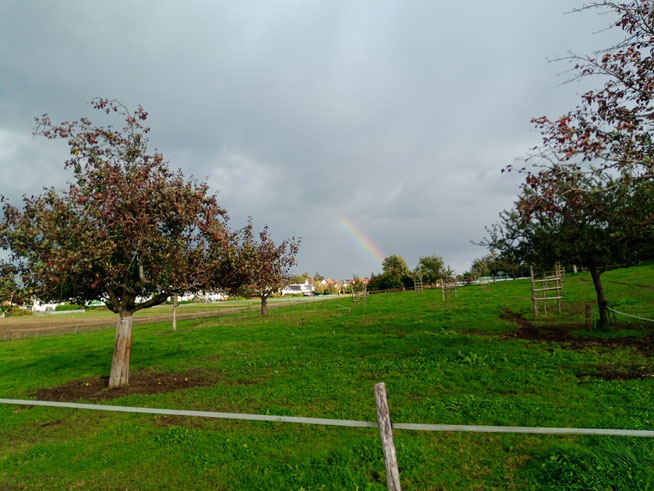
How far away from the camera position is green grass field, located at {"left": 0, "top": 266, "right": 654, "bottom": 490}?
18.5 feet

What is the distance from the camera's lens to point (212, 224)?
1242cm

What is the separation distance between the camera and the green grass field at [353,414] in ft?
18.5

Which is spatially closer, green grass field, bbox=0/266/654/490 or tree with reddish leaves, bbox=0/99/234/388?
green grass field, bbox=0/266/654/490

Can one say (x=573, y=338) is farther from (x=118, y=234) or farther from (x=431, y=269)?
(x=431, y=269)

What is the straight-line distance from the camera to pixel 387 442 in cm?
420

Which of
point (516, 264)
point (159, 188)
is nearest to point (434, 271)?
point (516, 264)

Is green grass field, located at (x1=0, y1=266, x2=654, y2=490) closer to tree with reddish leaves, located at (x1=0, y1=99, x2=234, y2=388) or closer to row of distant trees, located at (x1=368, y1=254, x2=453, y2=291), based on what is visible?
tree with reddish leaves, located at (x1=0, y1=99, x2=234, y2=388)

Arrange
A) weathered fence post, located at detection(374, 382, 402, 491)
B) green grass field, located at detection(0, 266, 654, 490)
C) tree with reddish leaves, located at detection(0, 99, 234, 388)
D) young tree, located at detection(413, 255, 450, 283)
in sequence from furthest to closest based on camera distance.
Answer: young tree, located at detection(413, 255, 450, 283), tree with reddish leaves, located at detection(0, 99, 234, 388), green grass field, located at detection(0, 266, 654, 490), weathered fence post, located at detection(374, 382, 402, 491)

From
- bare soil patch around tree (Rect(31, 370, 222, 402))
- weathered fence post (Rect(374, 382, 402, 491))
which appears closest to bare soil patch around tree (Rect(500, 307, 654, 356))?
weathered fence post (Rect(374, 382, 402, 491))

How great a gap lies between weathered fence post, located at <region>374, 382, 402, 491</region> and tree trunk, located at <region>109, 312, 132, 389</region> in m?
10.4

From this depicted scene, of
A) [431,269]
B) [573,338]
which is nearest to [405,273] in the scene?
[431,269]

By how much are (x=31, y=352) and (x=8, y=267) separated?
50.7 ft

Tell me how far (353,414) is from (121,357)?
8.37 meters

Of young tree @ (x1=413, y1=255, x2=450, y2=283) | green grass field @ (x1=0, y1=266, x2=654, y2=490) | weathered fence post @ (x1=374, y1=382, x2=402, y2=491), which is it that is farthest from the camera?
young tree @ (x1=413, y1=255, x2=450, y2=283)
